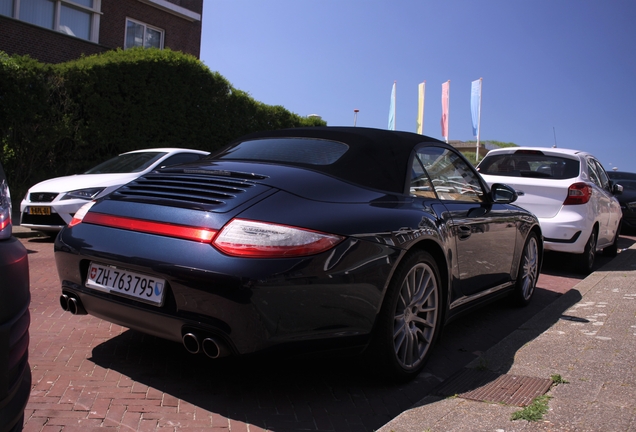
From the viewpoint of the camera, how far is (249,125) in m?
18.5

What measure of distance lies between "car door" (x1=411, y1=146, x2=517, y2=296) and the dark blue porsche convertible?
0.09 feet

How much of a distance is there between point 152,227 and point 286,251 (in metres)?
0.76

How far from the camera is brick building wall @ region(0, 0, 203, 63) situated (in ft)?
58.3

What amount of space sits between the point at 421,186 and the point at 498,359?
3.96 feet

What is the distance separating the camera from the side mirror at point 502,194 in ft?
16.9

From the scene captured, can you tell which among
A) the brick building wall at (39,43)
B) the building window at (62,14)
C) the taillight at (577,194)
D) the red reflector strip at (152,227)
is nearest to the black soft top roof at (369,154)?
the red reflector strip at (152,227)

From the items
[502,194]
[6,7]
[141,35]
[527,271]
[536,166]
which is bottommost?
[527,271]

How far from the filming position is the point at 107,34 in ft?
67.0

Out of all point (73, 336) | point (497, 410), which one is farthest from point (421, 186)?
point (73, 336)

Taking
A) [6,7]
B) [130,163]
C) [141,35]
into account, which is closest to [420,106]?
[141,35]

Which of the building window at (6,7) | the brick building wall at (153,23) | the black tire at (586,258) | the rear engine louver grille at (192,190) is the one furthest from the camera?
the brick building wall at (153,23)

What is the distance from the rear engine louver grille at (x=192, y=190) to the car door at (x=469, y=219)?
4.16 feet

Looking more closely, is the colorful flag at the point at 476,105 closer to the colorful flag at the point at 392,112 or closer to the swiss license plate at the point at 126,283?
the colorful flag at the point at 392,112

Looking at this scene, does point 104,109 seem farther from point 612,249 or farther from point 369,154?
point 369,154
